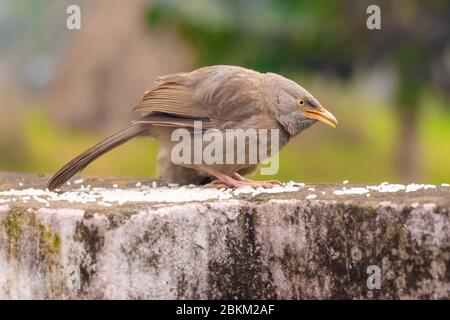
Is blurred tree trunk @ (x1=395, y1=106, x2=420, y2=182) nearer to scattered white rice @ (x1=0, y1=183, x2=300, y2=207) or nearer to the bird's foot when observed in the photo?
the bird's foot

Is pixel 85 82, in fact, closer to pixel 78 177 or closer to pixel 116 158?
pixel 116 158

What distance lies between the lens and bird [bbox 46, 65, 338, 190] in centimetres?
597

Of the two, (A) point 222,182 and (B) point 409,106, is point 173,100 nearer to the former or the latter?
(A) point 222,182

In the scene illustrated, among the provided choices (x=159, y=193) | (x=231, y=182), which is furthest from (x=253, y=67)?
(x=159, y=193)

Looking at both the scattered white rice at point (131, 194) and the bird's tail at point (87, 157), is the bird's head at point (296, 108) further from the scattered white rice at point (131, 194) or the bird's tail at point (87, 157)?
the bird's tail at point (87, 157)

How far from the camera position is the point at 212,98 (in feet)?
19.8

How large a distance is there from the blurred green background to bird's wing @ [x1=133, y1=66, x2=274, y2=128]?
6914mm

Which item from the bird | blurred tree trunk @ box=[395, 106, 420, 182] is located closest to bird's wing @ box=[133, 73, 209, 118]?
the bird

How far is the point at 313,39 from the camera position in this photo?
43.6 feet

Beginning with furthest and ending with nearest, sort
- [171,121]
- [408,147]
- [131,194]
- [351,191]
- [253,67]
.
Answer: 1. [408,147]
2. [253,67]
3. [171,121]
4. [131,194]
5. [351,191]

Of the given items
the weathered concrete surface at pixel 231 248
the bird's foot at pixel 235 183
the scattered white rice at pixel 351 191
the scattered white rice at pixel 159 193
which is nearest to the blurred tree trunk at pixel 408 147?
the bird's foot at pixel 235 183

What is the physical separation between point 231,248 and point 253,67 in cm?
828

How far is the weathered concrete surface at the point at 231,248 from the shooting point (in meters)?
4.68
